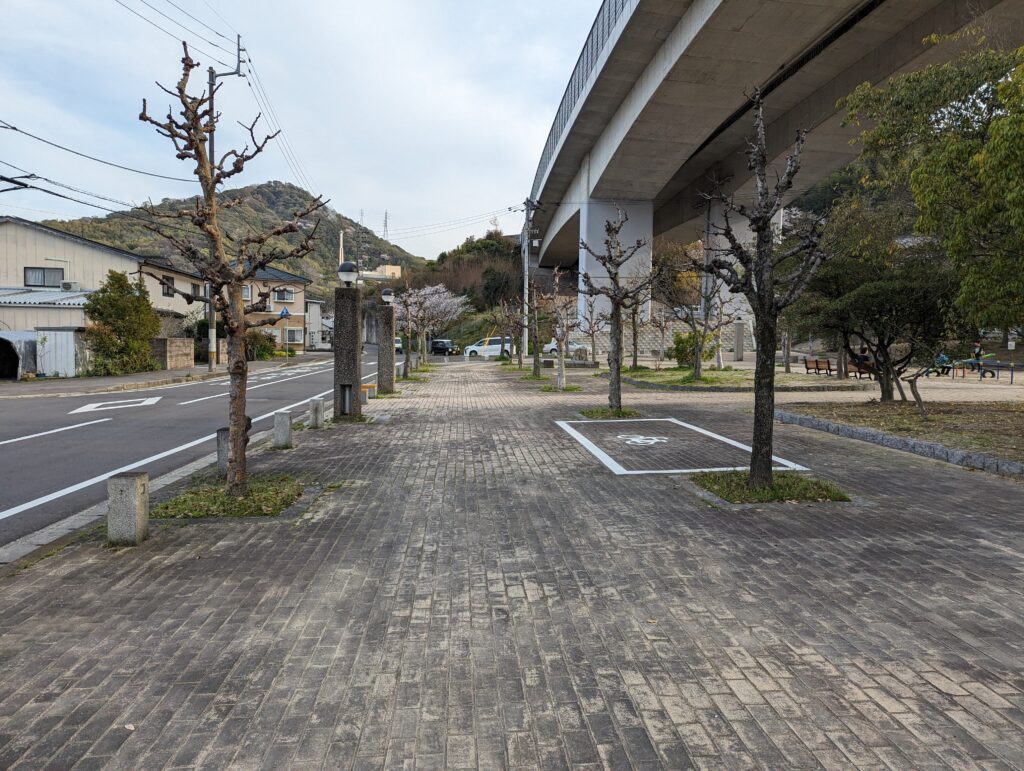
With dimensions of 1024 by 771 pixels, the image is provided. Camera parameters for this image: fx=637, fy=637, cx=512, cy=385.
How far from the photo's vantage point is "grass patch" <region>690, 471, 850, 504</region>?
6591mm

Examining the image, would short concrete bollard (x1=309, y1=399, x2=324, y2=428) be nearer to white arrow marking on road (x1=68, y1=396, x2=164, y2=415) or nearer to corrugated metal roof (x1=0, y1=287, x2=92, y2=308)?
white arrow marking on road (x1=68, y1=396, x2=164, y2=415)

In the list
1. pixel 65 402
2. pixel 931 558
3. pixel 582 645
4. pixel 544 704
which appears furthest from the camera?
pixel 65 402

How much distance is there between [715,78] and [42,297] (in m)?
31.6

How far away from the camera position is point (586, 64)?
28.6m

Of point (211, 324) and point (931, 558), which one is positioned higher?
point (211, 324)

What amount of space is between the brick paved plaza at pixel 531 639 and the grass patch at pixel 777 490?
0.80 feet

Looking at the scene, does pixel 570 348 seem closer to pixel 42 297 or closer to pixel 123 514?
pixel 42 297

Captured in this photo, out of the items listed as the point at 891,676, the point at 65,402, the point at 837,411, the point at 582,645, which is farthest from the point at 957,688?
the point at 65,402

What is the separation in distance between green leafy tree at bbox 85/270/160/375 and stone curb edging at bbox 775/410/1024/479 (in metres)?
26.1

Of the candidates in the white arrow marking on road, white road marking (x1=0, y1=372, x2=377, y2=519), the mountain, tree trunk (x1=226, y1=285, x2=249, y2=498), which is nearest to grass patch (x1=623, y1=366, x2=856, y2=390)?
white road marking (x1=0, y1=372, x2=377, y2=519)

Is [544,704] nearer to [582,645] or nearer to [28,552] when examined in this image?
[582,645]

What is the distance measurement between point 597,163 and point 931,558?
3252cm

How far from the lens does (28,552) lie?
5.06 metres

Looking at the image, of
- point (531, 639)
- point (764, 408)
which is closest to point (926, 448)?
point (764, 408)
